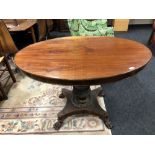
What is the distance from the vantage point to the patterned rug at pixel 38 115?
1669 millimetres

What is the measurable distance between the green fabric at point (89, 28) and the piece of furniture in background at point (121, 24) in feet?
4.30

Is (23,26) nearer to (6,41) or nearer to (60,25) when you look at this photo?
(6,41)

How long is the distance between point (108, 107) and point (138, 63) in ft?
2.28

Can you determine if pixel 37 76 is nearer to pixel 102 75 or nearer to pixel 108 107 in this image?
pixel 102 75

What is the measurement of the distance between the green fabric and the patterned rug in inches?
31.3

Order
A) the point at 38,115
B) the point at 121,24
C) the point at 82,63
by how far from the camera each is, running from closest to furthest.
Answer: the point at 82,63
the point at 38,115
the point at 121,24

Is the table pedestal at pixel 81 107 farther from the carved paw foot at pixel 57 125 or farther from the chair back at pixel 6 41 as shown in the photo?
the chair back at pixel 6 41

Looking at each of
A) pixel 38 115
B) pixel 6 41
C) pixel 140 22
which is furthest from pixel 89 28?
pixel 140 22

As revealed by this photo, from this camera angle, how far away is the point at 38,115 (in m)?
1.83

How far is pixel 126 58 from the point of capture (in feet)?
4.68

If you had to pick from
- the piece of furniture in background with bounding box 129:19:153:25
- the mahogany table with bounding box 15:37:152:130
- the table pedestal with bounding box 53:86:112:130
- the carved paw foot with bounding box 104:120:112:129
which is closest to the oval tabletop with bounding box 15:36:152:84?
the mahogany table with bounding box 15:37:152:130

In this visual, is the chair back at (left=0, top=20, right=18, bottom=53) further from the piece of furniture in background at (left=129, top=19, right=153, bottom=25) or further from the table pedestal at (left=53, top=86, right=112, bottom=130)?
the piece of furniture in background at (left=129, top=19, right=153, bottom=25)

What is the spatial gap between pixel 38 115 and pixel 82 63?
77 cm

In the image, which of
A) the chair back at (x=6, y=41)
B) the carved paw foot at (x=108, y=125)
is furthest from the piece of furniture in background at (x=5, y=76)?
the carved paw foot at (x=108, y=125)
